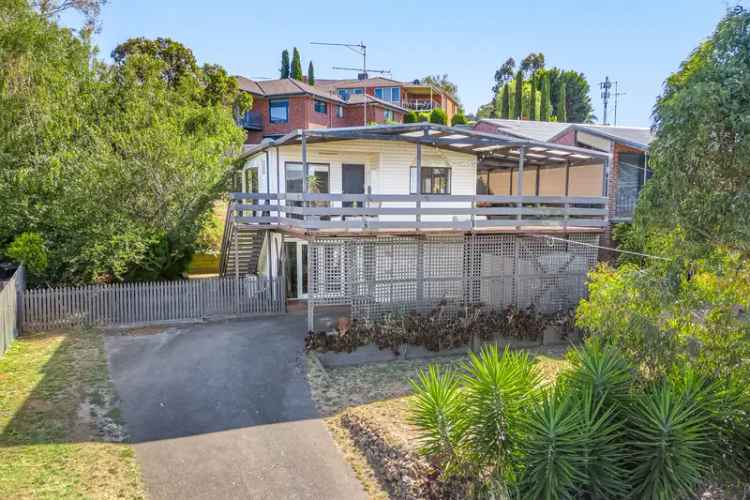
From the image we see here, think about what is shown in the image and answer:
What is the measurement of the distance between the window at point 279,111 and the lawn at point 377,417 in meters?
34.8

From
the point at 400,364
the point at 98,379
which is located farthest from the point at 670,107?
the point at 98,379

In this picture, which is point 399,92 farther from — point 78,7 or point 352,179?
point 352,179

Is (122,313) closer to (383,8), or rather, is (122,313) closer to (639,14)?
(383,8)

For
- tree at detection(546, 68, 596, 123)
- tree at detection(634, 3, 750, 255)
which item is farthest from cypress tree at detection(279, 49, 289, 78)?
tree at detection(634, 3, 750, 255)

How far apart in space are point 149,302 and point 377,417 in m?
9.13

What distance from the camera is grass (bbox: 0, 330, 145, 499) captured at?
22.3 ft

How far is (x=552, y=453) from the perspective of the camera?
6.04 meters

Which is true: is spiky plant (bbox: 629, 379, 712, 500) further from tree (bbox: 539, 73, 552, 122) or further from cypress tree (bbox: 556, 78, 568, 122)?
cypress tree (bbox: 556, 78, 568, 122)

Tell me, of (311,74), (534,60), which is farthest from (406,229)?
(534,60)

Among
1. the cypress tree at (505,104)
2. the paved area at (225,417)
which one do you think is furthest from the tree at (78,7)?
the cypress tree at (505,104)

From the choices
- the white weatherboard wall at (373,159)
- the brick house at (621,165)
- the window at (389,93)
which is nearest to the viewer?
the white weatherboard wall at (373,159)

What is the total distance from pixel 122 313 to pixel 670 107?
14559 mm

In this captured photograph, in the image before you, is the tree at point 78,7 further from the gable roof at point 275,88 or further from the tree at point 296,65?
the tree at point 296,65

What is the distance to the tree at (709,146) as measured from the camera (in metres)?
5.43
